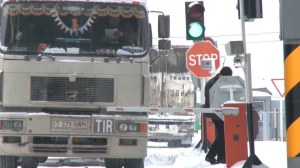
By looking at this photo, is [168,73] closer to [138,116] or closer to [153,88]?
[153,88]

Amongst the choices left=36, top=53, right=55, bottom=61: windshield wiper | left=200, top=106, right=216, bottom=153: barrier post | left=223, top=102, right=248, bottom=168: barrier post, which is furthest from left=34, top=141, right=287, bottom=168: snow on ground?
left=36, top=53, right=55, bottom=61: windshield wiper

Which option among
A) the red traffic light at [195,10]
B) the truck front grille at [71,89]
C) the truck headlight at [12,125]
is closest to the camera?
the truck headlight at [12,125]

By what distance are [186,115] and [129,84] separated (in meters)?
12.2

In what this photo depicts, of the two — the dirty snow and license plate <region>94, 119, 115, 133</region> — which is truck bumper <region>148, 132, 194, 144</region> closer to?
the dirty snow

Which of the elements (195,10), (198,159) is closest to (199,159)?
(198,159)

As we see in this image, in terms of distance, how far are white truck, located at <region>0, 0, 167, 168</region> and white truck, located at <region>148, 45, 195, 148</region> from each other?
11431 mm

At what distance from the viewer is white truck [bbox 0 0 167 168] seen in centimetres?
835

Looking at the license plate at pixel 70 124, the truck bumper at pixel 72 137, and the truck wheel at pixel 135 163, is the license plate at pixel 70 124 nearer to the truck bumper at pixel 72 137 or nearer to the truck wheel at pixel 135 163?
the truck bumper at pixel 72 137

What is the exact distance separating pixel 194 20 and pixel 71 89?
4.17 meters

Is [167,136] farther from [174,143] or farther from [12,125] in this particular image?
[12,125]

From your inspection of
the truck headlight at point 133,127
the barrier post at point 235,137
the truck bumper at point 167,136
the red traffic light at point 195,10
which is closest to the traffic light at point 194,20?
the red traffic light at point 195,10

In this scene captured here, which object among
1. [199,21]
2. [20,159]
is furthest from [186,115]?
[20,159]

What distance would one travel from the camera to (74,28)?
887cm

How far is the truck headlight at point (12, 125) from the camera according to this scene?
8.31m
